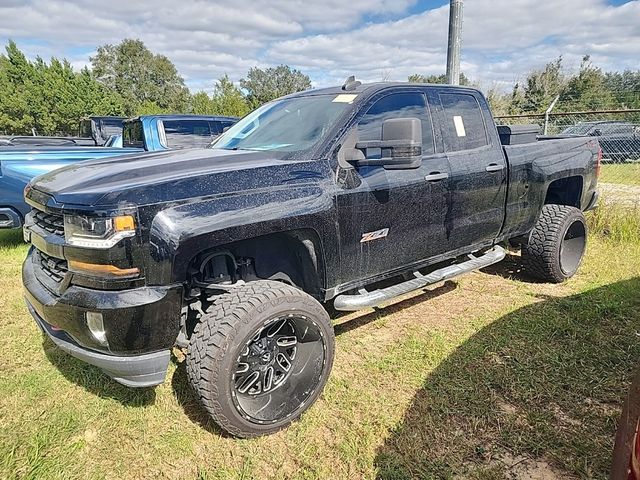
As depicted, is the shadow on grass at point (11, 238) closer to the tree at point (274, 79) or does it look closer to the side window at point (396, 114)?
the side window at point (396, 114)

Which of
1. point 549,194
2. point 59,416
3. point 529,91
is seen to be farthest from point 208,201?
point 529,91

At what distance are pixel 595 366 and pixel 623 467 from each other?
2071mm

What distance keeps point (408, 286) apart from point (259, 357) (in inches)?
53.8

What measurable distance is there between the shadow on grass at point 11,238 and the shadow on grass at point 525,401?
6.13 m

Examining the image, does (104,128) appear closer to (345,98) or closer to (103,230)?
(345,98)

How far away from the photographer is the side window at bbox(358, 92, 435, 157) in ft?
10.4

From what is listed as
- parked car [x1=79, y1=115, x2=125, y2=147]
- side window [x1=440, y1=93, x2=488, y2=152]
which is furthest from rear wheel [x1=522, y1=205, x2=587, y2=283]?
parked car [x1=79, y1=115, x2=125, y2=147]

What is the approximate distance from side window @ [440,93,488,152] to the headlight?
2.56 meters

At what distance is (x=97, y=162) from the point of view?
3.01m

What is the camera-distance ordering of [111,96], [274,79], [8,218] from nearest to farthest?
[8,218], [111,96], [274,79]

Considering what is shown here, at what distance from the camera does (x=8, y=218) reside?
17.0 ft

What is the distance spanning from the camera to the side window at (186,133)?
6.41 metres

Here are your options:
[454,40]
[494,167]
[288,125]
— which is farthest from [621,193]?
[288,125]

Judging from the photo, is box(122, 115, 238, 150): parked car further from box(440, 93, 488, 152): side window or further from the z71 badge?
the z71 badge
